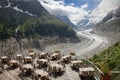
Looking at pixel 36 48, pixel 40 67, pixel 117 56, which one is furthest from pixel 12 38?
pixel 40 67

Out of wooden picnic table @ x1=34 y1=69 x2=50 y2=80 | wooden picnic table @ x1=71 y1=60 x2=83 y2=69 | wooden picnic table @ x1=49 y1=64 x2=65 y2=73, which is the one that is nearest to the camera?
wooden picnic table @ x1=34 y1=69 x2=50 y2=80

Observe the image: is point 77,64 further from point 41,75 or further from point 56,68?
point 41,75

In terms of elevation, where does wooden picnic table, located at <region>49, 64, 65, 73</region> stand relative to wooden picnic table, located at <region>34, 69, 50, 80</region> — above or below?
above

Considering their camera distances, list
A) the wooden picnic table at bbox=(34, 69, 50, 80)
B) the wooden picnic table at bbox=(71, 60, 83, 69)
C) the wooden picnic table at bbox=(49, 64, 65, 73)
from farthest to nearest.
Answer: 1. the wooden picnic table at bbox=(71, 60, 83, 69)
2. the wooden picnic table at bbox=(49, 64, 65, 73)
3. the wooden picnic table at bbox=(34, 69, 50, 80)

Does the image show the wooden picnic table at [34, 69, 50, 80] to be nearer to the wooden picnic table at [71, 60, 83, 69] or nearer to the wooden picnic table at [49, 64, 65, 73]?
the wooden picnic table at [49, 64, 65, 73]

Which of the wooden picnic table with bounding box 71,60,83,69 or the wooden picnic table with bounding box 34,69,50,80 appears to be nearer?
the wooden picnic table with bounding box 34,69,50,80

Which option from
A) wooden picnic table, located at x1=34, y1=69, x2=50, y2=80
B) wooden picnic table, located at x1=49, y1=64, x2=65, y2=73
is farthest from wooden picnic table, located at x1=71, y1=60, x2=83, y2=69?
wooden picnic table, located at x1=34, y1=69, x2=50, y2=80

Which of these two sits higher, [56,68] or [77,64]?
[77,64]

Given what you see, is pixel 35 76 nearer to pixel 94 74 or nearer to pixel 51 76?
pixel 51 76

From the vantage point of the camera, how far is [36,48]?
19700 centimetres

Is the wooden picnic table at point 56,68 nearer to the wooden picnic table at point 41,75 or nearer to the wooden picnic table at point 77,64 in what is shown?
the wooden picnic table at point 77,64

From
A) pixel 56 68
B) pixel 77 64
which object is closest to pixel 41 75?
pixel 56 68

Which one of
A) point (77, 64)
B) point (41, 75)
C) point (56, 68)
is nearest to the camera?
point (41, 75)

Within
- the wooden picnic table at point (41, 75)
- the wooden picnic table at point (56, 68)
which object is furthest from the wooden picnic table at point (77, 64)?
the wooden picnic table at point (41, 75)
